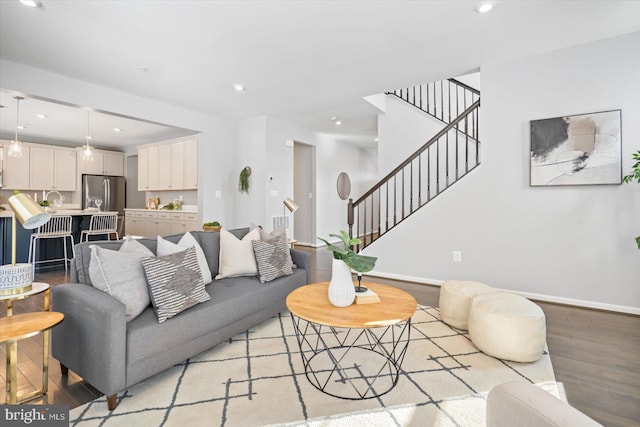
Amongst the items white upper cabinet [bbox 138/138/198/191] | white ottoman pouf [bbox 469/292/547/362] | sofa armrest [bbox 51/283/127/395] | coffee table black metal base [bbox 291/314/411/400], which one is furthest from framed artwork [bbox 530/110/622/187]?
white upper cabinet [bbox 138/138/198/191]

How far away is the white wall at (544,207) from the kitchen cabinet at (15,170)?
27.8 ft

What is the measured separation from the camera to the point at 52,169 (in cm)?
706

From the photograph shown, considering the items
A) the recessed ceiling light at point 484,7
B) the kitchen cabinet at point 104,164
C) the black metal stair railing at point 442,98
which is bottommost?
the kitchen cabinet at point 104,164

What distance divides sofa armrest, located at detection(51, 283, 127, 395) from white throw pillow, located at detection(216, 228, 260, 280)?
1030 mm

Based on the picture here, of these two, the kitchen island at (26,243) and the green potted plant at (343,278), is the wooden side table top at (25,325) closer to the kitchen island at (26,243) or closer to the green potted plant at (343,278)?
the green potted plant at (343,278)

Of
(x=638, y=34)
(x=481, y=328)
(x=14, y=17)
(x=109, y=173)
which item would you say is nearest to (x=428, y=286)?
(x=481, y=328)

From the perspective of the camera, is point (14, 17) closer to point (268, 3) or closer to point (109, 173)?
point (268, 3)

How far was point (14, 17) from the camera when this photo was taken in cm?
252

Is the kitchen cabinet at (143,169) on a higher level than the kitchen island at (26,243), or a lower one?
higher

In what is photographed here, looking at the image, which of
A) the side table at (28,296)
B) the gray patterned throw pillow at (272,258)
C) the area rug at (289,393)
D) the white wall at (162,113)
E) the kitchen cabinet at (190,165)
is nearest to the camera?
the area rug at (289,393)

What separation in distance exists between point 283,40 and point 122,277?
2.48 metres

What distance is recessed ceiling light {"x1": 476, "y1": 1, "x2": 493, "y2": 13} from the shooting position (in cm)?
237

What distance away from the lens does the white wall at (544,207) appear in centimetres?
296

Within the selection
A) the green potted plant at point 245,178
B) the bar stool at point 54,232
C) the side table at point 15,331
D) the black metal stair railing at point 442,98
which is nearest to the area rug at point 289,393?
the side table at point 15,331
